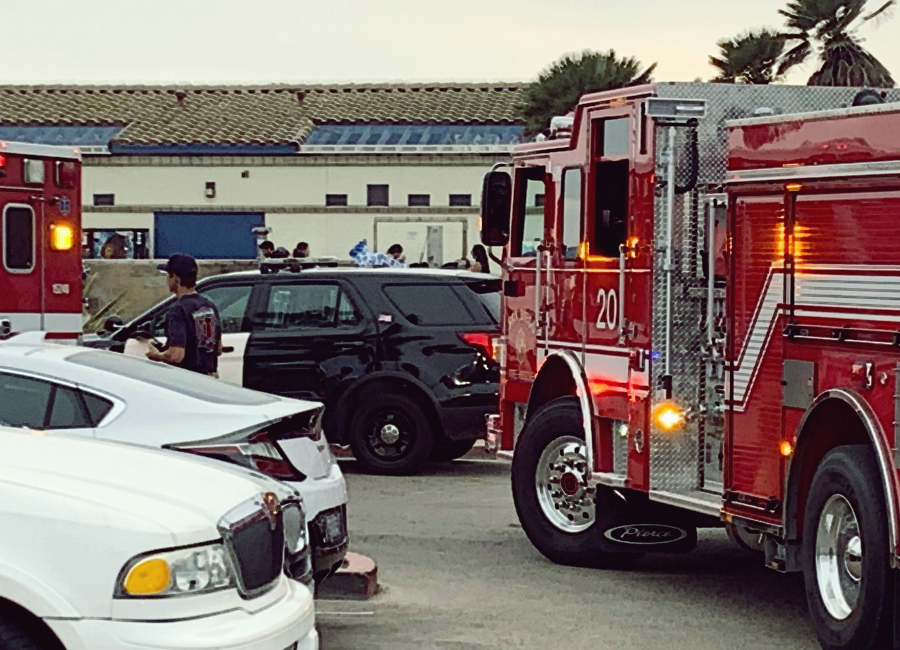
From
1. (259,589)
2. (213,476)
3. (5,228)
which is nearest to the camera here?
(259,589)

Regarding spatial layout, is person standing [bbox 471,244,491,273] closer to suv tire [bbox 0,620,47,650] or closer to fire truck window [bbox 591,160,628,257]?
fire truck window [bbox 591,160,628,257]

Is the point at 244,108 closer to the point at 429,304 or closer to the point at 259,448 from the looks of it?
the point at 429,304

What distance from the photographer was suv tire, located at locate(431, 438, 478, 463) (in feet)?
55.3

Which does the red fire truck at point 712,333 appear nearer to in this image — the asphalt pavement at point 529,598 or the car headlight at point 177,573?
the asphalt pavement at point 529,598

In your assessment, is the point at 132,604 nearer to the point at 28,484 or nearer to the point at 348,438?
the point at 28,484

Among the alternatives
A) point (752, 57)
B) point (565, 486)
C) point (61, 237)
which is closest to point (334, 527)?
point (565, 486)

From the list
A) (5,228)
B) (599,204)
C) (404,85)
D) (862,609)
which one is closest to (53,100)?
(404,85)

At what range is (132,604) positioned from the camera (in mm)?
5422

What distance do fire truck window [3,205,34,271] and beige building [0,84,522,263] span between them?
26.4 metres

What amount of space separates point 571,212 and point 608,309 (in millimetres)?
857

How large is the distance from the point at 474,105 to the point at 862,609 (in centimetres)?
4304

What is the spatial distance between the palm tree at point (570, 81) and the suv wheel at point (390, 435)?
95.4 feet

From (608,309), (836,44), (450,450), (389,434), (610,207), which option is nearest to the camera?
(608,309)

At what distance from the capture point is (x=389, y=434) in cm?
1623
